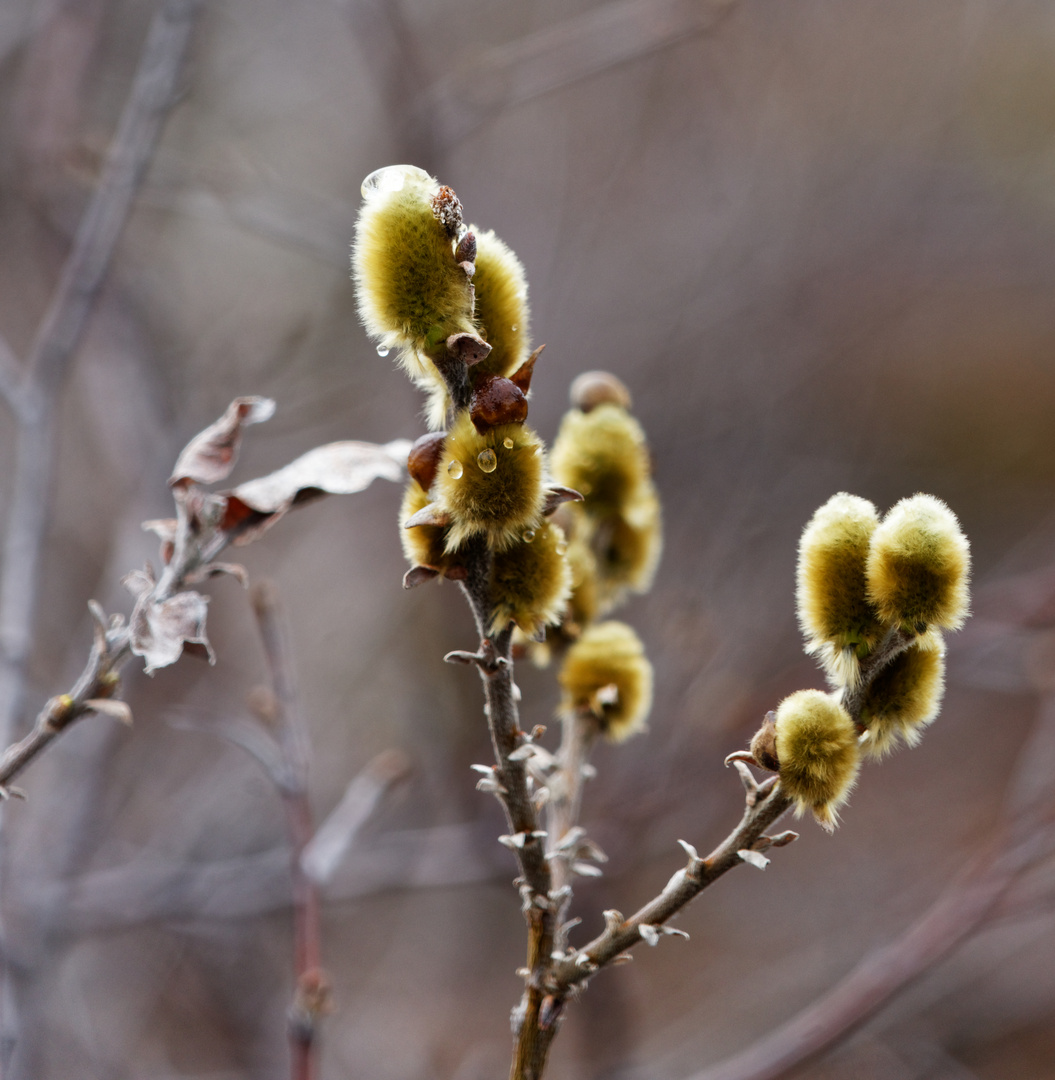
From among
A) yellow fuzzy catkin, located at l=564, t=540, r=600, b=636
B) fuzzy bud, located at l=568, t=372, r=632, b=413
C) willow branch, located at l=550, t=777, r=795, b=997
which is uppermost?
fuzzy bud, located at l=568, t=372, r=632, b=413

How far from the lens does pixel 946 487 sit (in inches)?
195

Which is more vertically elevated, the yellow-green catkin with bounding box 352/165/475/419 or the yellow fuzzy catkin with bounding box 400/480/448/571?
the yellow-green catkin with bounding box 352/165/475/419

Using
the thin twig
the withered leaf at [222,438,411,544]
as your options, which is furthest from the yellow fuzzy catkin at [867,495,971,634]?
the thin twig

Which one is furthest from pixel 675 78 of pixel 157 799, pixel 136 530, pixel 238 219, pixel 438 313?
pixel 438 313

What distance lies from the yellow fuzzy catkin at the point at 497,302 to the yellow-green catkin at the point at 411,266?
0.03 metres

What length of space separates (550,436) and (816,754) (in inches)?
130

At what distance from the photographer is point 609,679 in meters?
1.01

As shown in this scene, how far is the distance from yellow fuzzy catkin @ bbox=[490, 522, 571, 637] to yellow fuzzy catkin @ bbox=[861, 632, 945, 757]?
0.26 m

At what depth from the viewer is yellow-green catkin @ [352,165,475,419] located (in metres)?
0.65

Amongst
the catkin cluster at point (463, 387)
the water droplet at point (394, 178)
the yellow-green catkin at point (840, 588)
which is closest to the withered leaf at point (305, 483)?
the catkin cluster at point (463, 387)

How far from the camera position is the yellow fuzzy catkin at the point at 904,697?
70cm

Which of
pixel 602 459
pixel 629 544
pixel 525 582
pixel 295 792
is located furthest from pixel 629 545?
pixel 295 792

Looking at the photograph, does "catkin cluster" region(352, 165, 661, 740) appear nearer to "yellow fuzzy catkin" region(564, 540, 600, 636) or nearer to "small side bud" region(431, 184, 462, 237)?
"small side bud" region(431, 184, 462, 237)

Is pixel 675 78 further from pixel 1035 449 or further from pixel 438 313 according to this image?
pixel 438 313
